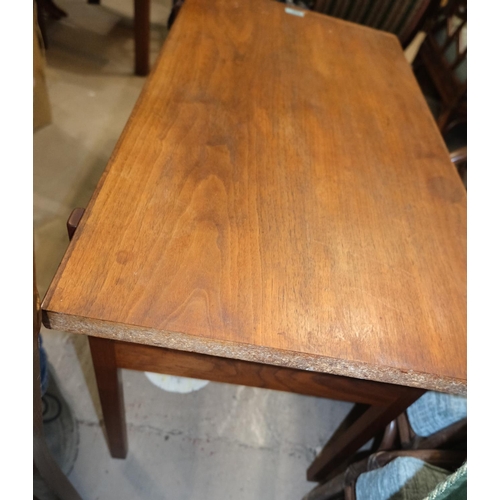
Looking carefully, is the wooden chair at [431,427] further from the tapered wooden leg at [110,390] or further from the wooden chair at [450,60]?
the wooden chair at [450,60]

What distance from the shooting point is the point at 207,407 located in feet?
3.70

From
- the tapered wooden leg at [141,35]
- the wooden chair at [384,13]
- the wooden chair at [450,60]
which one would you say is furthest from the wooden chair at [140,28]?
the wooden chair at [450,60]

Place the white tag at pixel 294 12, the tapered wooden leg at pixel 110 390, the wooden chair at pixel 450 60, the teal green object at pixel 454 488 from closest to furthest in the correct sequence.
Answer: the teal green object at pixel 454 488 → the tapered wooden leg at pixel 110 390 → the white tag at pixel 294 12 → the wooden chair at pixel 450 60

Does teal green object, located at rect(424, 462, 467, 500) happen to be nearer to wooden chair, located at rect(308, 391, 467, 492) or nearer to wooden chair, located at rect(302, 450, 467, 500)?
wooden chair, located at rect(302, 450, 467, 500)

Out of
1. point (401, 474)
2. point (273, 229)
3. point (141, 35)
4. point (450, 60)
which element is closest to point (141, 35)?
point (141, 35)

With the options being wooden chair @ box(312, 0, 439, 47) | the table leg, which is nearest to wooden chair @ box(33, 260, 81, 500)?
the table leg

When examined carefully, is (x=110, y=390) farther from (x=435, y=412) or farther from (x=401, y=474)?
(x=435, y=412)

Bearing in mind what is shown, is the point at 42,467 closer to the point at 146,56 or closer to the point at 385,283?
the point at 385,283

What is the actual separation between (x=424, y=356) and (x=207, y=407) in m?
0.75

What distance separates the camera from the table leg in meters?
0.71

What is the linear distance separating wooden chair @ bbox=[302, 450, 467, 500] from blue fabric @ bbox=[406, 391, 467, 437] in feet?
Result: 0.25

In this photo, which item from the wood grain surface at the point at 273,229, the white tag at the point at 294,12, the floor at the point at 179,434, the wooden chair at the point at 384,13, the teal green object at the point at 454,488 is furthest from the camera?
the wooden chair at the point at 384,13

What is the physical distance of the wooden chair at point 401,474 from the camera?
64cm

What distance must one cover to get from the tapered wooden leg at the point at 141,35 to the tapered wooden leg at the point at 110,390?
1.76 m
